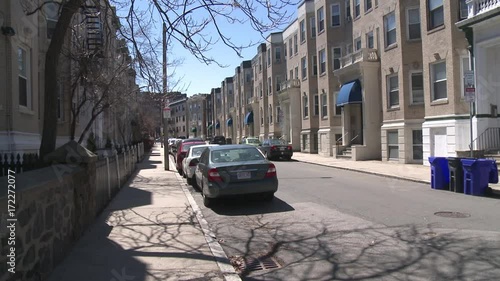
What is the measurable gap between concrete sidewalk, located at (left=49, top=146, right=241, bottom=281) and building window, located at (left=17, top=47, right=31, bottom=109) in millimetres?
4612

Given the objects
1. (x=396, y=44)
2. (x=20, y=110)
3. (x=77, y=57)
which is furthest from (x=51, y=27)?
(x=396, y=44)

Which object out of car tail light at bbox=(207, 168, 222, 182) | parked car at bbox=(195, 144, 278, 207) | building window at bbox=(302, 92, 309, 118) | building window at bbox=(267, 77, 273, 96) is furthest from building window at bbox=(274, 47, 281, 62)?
car tail light at bbox=(207, 168, 222, 182)

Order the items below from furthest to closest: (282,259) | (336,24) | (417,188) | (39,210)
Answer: (336,24)
(417,188)
(282,259)
(39,210)

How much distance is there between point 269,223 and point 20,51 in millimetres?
9038

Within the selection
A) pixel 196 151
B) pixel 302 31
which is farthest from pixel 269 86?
pixel 196 151

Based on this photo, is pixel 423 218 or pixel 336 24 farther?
pixel 336 24

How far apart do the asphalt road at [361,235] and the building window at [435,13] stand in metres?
10.6

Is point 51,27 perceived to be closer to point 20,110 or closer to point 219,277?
point 20,110

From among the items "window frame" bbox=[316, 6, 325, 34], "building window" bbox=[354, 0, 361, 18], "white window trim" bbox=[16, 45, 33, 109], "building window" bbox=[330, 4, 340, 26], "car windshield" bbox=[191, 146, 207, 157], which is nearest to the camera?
"white window trim" bbox=[16, 45, 33, 109]

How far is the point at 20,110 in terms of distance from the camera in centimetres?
1196

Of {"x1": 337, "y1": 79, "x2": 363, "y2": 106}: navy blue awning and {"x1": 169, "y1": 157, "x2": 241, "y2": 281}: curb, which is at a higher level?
{"x1": 337, "y1": 79, "x2": 363, "y2": 106}: navy blue awning

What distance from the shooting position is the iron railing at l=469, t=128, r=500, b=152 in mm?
17328

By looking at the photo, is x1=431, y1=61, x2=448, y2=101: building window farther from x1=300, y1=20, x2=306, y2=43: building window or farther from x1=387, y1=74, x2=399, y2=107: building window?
x1=300, y1=20, x2=306, y2=43: building window

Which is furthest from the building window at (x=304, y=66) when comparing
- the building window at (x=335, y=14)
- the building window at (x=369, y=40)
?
the building window at (x=369, y=40)
